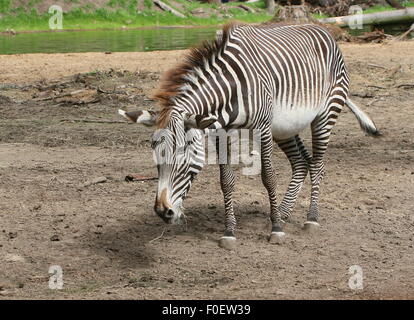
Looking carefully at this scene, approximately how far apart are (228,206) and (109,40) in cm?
1834

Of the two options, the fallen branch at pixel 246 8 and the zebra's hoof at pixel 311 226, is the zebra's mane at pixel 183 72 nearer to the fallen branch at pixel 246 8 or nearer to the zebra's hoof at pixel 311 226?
the zebra's hoof at pixel 311 226

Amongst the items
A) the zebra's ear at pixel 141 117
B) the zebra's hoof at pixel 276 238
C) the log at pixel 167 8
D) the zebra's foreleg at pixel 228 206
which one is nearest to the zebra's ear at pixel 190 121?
the zebra's ear at pixel 141 117

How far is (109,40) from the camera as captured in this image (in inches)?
963

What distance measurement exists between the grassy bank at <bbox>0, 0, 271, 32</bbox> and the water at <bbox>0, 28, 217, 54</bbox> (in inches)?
73.2

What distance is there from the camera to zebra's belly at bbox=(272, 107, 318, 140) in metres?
6.90

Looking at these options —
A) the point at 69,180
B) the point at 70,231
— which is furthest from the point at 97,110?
the point at 70,231

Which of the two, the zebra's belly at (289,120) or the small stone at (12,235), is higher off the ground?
the zebra's belly at (289,120)

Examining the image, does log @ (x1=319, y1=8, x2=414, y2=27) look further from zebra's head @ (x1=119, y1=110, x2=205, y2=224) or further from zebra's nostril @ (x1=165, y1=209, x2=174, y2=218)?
zebra's nostril @ (x1=165, y1=209, x2=174, y2=218)

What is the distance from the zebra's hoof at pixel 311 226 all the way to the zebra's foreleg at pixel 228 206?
29.9 inches

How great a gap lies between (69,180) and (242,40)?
9.51 ft

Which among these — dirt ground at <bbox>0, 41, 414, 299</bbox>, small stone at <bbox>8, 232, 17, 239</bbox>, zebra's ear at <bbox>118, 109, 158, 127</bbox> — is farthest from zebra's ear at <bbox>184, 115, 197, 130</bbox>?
small stone at <bbox>8, 232, 17, 239</bbox>

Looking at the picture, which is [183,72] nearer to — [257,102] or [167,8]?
[257,102]

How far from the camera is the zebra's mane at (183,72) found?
6004 mm

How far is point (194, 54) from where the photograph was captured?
6375mm
